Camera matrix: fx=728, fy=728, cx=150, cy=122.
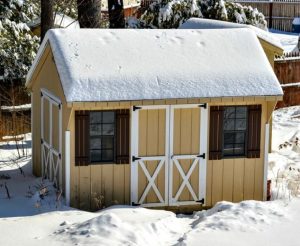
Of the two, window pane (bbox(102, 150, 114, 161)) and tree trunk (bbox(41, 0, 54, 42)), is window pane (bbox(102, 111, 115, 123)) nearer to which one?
window pane (bbox(102, 150, 114, 161))

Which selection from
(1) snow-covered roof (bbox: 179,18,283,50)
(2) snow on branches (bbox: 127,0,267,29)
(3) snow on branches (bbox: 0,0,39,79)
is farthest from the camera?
(2) snow on branches (bbox: 127,0,267,29)

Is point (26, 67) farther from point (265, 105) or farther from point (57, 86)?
point (265, 105)

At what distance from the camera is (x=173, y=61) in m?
14.1

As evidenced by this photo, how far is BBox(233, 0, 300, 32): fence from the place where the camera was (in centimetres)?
4362

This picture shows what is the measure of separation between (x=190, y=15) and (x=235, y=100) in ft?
39.5

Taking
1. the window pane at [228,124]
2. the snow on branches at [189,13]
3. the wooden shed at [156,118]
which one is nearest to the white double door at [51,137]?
the wooden shed at [156,118]

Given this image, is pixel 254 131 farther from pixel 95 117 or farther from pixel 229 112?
pixel 95 117

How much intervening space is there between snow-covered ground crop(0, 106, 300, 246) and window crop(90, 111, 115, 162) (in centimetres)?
103

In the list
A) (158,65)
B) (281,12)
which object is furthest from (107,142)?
(281,12)

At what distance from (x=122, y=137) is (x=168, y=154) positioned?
957 mm

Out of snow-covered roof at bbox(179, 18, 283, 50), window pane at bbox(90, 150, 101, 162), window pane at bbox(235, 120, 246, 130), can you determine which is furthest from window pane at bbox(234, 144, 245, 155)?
snow-covered roof at bbox(179, 18, 283, 50)

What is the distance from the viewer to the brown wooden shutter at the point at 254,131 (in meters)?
14.2

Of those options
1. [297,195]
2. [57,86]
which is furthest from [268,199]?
[57,86]

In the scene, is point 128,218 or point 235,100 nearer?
point 128,218
